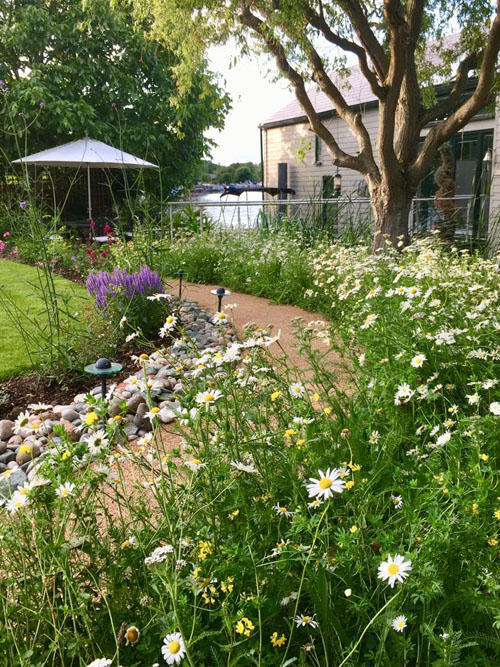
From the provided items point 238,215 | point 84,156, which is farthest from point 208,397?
point 84,156

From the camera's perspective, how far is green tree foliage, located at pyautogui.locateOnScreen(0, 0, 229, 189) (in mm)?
15375

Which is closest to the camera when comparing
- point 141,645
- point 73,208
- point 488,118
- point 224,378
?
point 141,645

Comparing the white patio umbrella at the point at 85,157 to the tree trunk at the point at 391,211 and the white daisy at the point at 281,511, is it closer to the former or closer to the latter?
the tree trunk at the point at 391,211

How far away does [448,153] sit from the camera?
10.3 m

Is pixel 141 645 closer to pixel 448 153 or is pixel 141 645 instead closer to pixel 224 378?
pixel 224 378

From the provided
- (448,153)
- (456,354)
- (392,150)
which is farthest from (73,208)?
(456,354)

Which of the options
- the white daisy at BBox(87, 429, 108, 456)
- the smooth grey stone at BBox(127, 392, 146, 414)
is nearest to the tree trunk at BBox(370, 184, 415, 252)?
the smooth grey stone at BBox(127, 392, 146, 414)

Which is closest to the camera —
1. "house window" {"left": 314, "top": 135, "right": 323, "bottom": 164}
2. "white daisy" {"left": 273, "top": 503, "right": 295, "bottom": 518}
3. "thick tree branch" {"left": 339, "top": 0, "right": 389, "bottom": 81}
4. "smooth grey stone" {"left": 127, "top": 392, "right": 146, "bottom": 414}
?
"white daisy" {"left": 273, "top": 503, "right": 295, "bottom": 518}

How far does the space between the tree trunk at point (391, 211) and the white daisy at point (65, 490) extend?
255 inches

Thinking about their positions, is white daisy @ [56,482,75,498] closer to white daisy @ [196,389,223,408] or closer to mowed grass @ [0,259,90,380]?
white daisy @ [196,389,223,408]

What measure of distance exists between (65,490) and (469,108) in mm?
6929

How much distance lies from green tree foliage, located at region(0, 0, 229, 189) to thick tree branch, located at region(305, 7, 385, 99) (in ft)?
→ 26.1

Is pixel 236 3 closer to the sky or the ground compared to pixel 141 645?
closer to the sky

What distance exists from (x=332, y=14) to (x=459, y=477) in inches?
316
